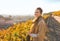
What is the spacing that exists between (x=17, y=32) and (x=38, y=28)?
1.20 ft

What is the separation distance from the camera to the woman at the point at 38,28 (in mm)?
3426

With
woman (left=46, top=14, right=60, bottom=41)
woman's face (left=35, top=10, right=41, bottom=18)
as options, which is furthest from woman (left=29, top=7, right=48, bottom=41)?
woman (left=46, top=14, right=60, bottom=41)

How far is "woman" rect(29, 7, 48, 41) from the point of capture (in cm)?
343

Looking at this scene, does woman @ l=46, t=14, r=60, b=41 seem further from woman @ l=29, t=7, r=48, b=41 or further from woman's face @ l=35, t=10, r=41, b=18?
woman's face @ l=35, t=10, r=41, b=18

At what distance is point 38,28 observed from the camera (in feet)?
11.3

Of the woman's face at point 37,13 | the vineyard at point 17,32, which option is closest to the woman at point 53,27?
the vineyard at point 17,32

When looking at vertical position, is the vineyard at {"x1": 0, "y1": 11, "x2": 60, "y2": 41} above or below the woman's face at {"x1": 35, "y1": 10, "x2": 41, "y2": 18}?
below

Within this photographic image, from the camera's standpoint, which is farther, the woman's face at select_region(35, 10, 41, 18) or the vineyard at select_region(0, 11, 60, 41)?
the vineyard at select_region(0, 11, 60, 41)

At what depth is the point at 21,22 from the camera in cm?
373

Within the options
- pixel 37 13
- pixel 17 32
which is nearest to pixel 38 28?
pixel 37 13

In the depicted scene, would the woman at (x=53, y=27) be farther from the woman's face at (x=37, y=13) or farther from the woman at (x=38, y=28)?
the woman's face at (x=37, y=13)

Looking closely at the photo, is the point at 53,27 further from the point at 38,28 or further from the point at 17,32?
the point at 17,32

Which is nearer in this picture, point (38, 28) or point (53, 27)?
point (38, 28)

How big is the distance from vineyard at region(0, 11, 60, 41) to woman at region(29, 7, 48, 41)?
0.58ft
